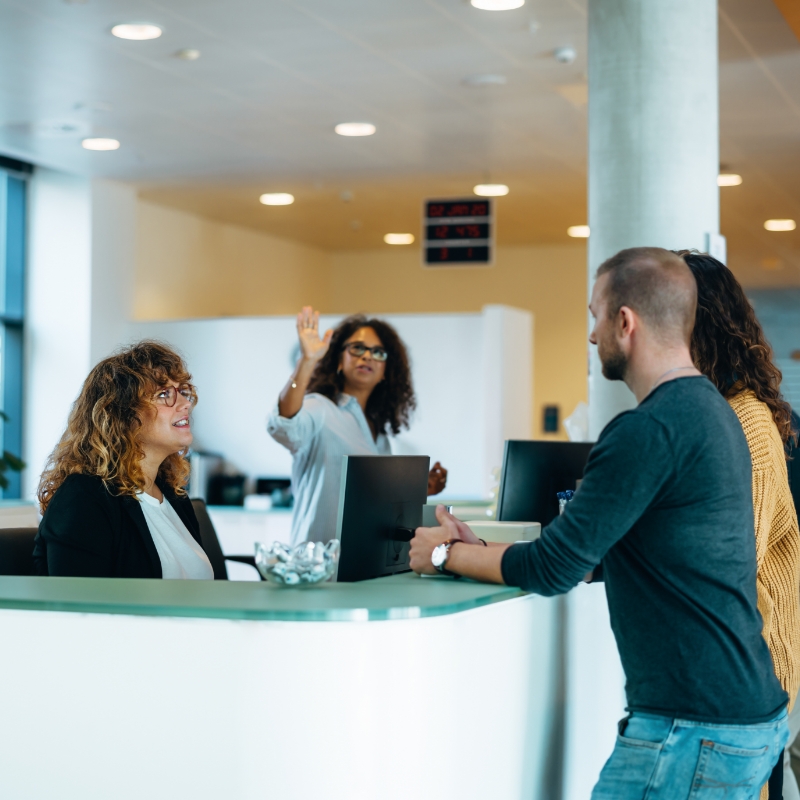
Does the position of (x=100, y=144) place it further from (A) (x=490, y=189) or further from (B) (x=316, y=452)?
(B) (x=316, y=452)

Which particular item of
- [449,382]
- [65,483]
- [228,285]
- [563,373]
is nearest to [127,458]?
[65,483]

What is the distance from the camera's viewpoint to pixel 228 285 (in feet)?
33.3

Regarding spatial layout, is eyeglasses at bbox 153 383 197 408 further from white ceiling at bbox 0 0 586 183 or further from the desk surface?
white ceiling at bbox 0 0 586 183

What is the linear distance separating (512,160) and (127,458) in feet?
17.5

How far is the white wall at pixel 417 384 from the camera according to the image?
780 cm

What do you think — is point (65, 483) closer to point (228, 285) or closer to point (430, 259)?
point (430, 259)

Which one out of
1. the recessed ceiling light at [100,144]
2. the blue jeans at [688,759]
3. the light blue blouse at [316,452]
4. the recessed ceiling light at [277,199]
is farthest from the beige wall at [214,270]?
the blue jeans at [688,759]

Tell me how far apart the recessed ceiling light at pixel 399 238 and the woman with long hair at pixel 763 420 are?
8.77m

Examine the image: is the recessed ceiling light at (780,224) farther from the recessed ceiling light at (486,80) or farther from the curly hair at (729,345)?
the curly hair at (729,345)

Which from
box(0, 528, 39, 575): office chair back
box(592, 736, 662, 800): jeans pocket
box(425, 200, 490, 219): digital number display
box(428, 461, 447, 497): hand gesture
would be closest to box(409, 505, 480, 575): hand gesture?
box(592, 736, 662, 800): jeans pocket

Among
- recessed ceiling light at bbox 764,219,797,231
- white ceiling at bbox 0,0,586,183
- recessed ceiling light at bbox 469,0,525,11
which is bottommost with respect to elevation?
recessed ceiling light at bbox 469,0,525,11

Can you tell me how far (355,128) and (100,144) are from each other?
1.63 metres

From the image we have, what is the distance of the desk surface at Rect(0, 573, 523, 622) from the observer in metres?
1.83

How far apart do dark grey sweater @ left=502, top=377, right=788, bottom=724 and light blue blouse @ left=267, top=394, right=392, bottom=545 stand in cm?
199
